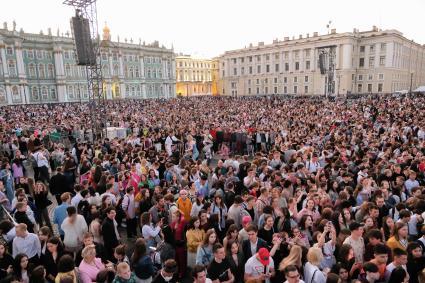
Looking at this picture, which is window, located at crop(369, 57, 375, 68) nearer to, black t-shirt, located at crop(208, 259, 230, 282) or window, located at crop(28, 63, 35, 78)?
window, located at crop(28, 63, 35, 78)

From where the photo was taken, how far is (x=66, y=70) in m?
63.4

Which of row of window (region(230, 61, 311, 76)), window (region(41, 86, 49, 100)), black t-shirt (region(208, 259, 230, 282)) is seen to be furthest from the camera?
row of window (region(230, 61, 311, 76))

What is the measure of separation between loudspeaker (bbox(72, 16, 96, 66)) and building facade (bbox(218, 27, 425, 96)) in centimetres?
5053

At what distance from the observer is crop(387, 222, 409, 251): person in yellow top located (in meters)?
4.60

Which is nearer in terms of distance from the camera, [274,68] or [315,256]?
[315,256]

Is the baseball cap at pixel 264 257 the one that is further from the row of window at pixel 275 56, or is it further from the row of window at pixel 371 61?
the row of window at pixel 275 56

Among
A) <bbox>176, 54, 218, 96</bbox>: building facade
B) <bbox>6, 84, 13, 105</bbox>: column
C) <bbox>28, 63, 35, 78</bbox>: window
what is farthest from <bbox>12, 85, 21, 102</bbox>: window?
<bbox>176, 54, 218, 96</bbox>: building facade

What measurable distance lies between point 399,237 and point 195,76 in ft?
347

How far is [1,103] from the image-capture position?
2090 inches

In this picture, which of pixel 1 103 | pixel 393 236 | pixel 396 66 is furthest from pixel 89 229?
pixel 396 66

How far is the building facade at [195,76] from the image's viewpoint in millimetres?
104500

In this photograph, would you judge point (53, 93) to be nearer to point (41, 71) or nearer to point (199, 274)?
point (41, 71)

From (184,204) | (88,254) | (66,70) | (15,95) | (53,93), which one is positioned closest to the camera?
(88,254)

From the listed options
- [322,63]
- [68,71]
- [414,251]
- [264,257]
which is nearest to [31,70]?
[68,71]
